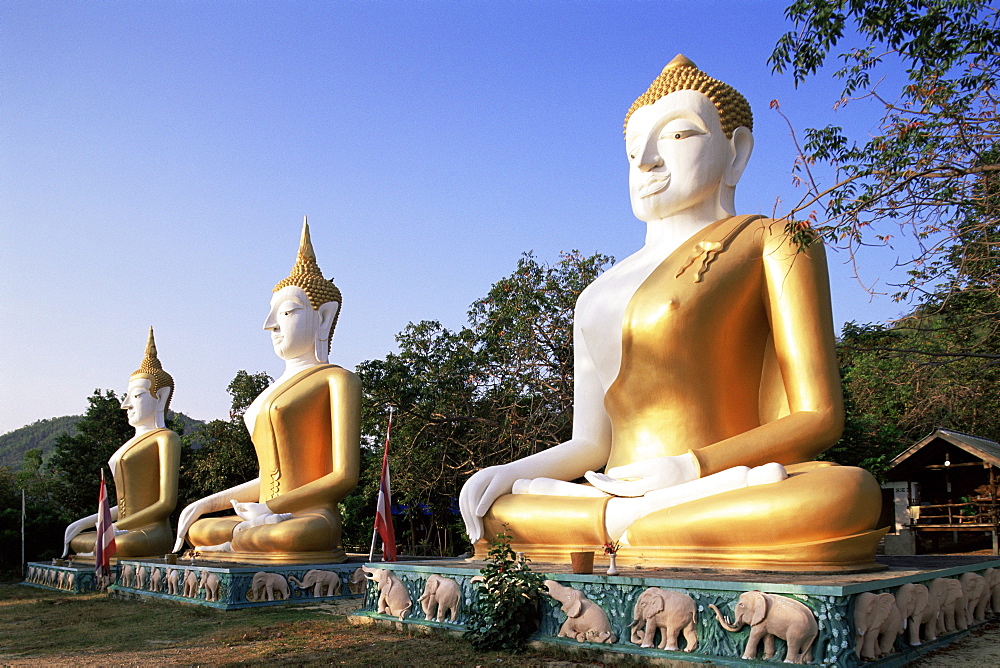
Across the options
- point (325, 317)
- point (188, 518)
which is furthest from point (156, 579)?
point (325, 317)

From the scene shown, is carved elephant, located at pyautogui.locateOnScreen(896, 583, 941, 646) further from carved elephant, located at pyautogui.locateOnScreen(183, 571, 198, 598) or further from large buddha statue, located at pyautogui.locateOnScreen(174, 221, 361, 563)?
carved elephant, located at pyautogui.locateOnScreen(183, 571, 198, 598)

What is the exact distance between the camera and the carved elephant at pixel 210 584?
8.62 meters

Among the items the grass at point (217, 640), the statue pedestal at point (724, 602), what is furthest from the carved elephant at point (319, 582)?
the statue pedestal at point (724, 602)

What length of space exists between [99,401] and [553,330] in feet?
45.0

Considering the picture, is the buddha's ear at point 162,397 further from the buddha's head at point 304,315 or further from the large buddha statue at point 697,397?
the large buddha statue at point 697,397

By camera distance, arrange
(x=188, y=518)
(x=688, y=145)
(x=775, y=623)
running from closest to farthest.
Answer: (x=775, y=623)
(x=688, y=145)
(x=188, y=518)

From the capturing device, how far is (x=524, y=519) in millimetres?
6621

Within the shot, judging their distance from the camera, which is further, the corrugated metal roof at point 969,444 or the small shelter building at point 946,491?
the small shelter building at point 946,491

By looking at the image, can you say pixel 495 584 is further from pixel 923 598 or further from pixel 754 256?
pixel 754 256

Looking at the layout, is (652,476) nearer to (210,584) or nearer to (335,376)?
(210,584)

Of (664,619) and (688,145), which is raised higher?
(688,145)

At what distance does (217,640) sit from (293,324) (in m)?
5.09

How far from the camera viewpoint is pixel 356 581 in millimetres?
9508

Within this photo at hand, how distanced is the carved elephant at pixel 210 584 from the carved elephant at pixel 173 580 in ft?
2.23
